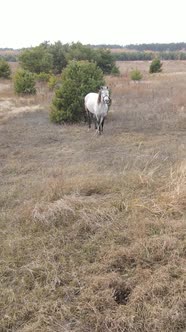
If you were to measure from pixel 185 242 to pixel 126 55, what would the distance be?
6797 cm

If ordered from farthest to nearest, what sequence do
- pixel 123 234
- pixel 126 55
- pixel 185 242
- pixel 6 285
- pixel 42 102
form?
pixel 126 55, pixel 42 102, pixel 123 234, pixel 185 242, pixel 6 285

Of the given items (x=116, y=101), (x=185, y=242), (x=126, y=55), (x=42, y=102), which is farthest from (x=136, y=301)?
(x=126, y=55)

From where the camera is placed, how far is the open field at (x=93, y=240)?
3.10 meters

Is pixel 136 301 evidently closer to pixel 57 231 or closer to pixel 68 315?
pixel 68 315

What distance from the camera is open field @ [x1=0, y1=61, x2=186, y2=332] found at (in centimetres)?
310

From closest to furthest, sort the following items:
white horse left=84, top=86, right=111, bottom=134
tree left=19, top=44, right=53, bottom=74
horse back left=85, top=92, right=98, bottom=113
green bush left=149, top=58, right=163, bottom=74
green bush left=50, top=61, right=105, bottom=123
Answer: white horse left=84, top=86, right=111, bottom=134
horse back left=85, top=92, right=98, bottom=113
green bush left=50, top=61, right=105, bottom=123
tree left=19, top=44, right=53, bottom=74
green bush left=149, top=58, right=163, bottom=74

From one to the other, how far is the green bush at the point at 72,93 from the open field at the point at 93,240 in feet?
11.4

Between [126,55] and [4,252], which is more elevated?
[126,55]

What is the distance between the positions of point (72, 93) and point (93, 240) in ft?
27.9

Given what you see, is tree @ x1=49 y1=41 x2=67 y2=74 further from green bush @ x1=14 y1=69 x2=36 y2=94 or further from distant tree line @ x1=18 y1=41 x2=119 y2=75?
green bush @ x1=14 y1=69 x2=36 y2=94

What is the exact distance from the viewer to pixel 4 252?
4117 mm

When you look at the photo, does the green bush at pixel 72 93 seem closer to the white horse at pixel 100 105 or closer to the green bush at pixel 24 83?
the white horse at pixel 100 105

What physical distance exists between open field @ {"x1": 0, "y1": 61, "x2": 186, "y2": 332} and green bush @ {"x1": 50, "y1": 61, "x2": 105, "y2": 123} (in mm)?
3462

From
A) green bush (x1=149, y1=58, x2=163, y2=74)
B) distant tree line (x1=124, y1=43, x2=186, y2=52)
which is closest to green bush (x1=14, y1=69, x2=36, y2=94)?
green bush (x1=149, y1=58, x2=163, y2=74)
